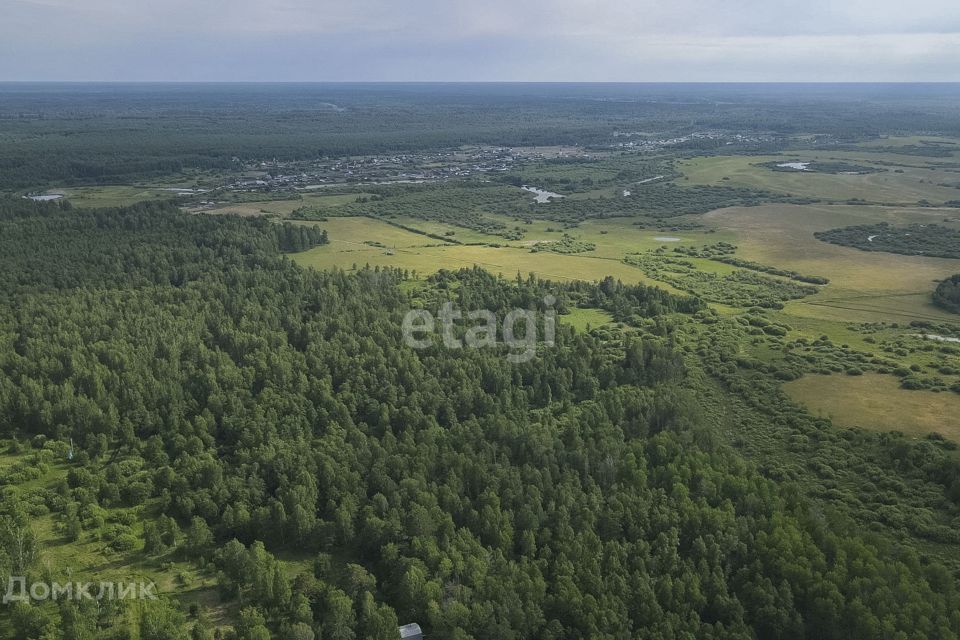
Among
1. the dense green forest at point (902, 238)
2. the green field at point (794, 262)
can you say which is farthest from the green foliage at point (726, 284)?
the dense green forest at point (902, 238)

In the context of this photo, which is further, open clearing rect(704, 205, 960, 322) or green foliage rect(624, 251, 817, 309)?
green foliage rect(624, 251, 817, 309)

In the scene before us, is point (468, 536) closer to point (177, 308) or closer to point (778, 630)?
point (778, 630)

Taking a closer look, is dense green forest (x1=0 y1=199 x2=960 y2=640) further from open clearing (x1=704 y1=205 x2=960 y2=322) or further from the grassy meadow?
open clearing (x1=704 y1=205 x2=960 y2=322)

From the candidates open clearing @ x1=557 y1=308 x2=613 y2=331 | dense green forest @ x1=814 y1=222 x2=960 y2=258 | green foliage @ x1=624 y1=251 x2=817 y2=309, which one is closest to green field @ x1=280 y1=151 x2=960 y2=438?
open clearing @ x1=557 y1=308 x2=613 y2=331

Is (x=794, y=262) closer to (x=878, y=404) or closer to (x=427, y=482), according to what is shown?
(x=878, y=404)

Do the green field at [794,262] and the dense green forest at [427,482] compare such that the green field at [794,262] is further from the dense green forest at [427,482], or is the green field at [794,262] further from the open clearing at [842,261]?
the dense green forest at [427,482]

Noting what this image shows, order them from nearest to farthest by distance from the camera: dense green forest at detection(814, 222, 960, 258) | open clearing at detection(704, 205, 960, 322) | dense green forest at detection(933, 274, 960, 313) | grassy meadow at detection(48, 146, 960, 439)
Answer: grassy meadow at detection(48, 146, 960, 439) < dense green forest at detection(933, 274, 960, 313) < open clearing at detection(704, 205, 960, 322) < dense green forest at detection(814, 222, 960, 258)

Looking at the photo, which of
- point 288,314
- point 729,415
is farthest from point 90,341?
point 729,415


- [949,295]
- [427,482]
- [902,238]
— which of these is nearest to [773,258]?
[902,238]
